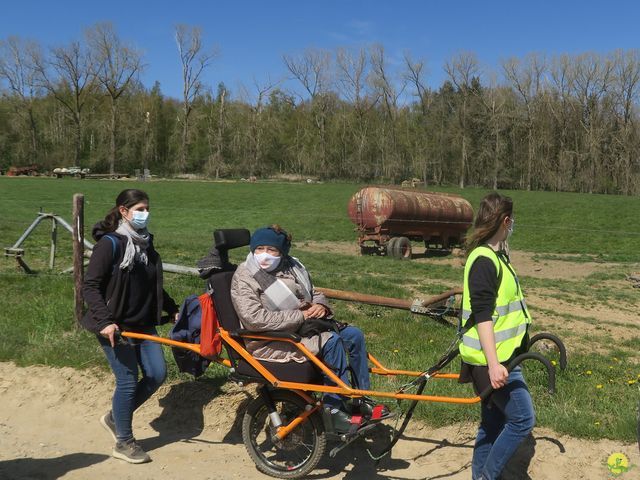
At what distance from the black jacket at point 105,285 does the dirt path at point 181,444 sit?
0.99 metres

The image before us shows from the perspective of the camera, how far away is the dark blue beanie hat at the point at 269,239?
4121 mm

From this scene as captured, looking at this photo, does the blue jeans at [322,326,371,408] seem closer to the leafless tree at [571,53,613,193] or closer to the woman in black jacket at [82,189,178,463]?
the woman in black jacket at [82,189,178,463]

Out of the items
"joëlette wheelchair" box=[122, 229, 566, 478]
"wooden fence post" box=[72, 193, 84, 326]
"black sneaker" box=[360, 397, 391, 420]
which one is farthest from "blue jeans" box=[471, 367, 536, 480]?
"wooden fence post" box=[72, 193, 84, 326]

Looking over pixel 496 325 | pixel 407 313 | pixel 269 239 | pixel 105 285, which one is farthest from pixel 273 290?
pixel 407 313

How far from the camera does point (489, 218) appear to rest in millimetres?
→ 3404

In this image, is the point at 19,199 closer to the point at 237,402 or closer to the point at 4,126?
the point at 237,402

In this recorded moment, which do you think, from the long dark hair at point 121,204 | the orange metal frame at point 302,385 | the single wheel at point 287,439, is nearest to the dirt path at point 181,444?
the single wheel at point 287,439

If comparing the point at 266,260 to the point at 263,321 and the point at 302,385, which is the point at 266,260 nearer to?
the point at 263,321

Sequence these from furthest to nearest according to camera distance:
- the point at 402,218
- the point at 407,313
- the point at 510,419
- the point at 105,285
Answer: the point at 402,218
the point at 407,313
the point at 105,285
the point at 510,419

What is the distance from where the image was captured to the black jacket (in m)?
4.14

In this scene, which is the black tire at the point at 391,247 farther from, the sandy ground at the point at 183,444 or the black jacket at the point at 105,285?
the black jacket at the point at 105,285

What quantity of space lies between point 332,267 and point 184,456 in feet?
37.0

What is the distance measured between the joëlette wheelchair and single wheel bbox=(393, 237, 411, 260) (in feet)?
51.6

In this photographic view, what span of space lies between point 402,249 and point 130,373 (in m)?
16.2
